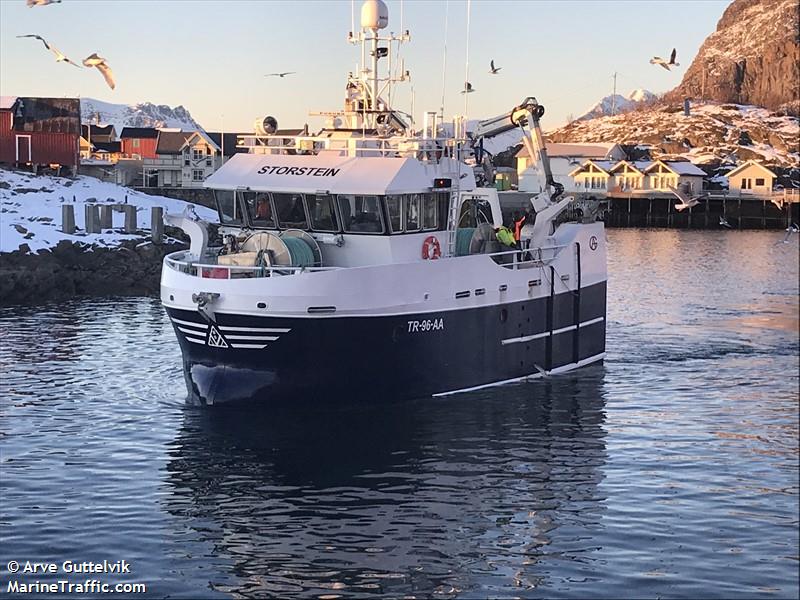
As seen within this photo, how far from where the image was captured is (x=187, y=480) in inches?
952

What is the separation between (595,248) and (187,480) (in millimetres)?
16644

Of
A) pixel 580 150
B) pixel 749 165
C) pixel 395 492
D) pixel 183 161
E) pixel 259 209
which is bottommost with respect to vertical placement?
pixel 395 492

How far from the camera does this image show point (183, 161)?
126 meters

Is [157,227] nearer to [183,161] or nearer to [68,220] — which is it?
[68,220]

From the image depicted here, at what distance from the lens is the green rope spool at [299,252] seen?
2797 centimetres

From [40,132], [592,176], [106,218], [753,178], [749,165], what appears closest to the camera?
[106,218]

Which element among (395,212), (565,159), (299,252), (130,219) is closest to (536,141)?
(395,212)

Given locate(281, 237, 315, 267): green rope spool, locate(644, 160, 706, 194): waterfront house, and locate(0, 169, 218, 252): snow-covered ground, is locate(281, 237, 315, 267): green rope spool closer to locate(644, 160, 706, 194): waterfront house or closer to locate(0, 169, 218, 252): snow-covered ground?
locate(0, 169, 218, 252): snow-covered ground

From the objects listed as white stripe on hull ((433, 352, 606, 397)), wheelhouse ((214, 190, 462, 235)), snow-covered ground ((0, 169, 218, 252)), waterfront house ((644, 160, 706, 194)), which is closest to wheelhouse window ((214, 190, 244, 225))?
wheelhouse ((214, 190, 462, 235))

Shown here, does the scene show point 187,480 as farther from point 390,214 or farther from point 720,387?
point 720,387

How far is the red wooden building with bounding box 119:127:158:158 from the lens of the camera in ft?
474

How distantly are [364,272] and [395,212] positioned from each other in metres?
2.44

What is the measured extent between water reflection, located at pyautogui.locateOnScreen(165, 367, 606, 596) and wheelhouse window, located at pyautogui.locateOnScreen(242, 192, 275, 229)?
4865 millimetres

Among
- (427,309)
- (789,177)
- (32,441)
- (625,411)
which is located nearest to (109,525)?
(32,441)
